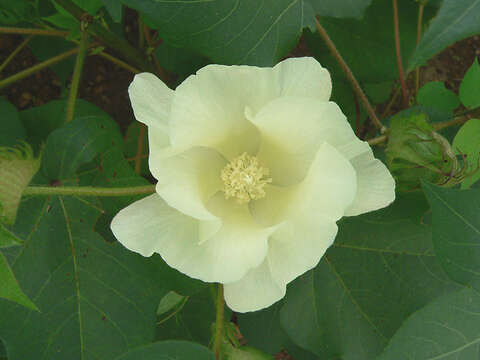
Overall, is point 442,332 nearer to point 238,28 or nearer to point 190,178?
point 190,178

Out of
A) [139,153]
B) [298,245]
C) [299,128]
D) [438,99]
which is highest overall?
[299,128]

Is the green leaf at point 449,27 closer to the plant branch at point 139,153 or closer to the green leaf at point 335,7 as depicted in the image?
the green leaf at point 335,7

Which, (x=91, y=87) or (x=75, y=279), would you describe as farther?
(x=91, y=87)

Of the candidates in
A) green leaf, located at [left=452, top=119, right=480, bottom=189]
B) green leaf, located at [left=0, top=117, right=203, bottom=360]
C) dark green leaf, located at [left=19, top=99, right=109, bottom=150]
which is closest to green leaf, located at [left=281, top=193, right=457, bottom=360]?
green leaf, located at [left=452, top=119, right=480, bottom=189]

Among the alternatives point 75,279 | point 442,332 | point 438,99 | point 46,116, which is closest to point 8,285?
point 75,279

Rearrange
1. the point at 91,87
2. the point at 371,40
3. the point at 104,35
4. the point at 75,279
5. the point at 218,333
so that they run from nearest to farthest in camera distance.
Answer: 1. the point at 218,333
2. the point at 75,279
3. the point at 104,35
4. the point at 371,40
5. the point at 91,87

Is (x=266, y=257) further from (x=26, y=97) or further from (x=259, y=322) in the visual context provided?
(x=26, y=97)
